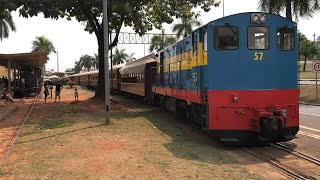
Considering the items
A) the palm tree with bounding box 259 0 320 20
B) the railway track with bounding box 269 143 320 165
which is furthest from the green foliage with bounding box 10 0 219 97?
the railway track with bounding box 269 143 320 165

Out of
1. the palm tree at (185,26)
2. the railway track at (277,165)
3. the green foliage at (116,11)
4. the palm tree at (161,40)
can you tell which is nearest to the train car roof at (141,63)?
the green foliage at (116,11)

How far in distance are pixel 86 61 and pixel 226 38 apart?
145 meters

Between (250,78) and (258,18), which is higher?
(258,18)

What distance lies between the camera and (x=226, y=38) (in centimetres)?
1157

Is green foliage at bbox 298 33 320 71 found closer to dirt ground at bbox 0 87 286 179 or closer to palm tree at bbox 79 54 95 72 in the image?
dirt ground at bbox 0 87 286 179

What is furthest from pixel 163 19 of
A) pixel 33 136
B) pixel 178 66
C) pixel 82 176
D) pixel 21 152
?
pixel 82 176

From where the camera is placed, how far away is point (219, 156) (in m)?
10.4

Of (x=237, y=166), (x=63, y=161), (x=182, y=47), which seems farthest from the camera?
(x=182, y=47)

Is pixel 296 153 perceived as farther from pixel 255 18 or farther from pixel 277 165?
pixel 255 18

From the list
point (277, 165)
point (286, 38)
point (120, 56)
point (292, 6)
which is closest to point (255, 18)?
point (286, 38)

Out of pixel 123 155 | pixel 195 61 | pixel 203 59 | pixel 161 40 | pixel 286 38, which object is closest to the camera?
pixel 123 155

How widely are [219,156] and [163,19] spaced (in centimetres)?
1943

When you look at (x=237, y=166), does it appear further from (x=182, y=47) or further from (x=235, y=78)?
(x=182, y=47)

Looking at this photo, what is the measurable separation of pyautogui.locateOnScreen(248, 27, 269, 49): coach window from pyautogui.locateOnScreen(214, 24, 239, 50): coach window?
0.37 metres
